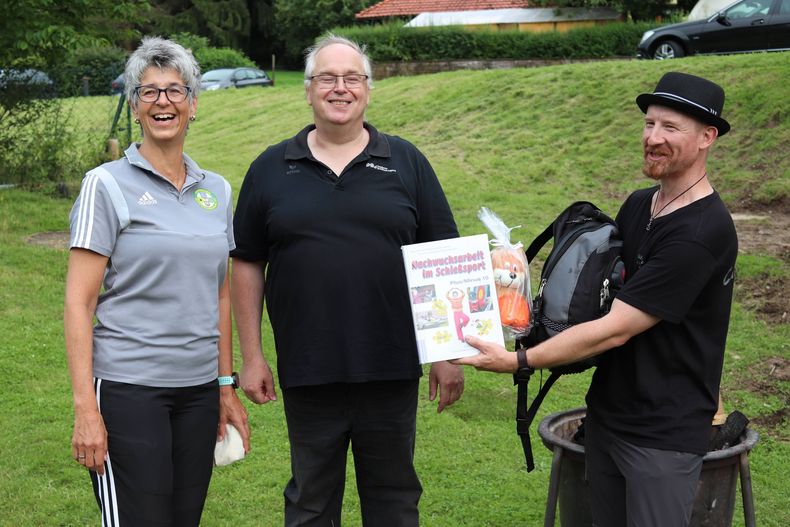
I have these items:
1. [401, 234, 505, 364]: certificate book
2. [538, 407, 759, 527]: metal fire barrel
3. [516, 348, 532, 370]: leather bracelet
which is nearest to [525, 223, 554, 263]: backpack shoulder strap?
[401, 234, 505, 364]: certificate book

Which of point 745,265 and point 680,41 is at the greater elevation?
point 680,41

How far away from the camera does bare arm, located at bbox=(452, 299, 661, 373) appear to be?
3297mm

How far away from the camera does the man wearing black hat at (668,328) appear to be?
3250 mm

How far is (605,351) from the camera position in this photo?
344 cm

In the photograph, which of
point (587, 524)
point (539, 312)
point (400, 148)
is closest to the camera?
point (539, 312)

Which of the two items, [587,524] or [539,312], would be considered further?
[587,524]

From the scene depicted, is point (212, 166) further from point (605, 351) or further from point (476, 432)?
point (605, 351)

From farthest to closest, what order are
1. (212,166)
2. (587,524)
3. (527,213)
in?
(212,166) → (527,213) → (587,524)

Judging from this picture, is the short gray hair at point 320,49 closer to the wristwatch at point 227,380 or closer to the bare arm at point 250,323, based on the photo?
the bare arm at point 250,323

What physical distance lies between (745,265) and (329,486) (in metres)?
7.04

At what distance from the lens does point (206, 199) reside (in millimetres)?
3582

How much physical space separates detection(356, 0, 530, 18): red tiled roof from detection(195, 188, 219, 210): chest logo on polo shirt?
1314 inches

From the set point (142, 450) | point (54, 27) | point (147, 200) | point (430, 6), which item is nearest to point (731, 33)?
point (54, 27)

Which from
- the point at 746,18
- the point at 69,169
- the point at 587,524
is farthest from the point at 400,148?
the point at 746,18
